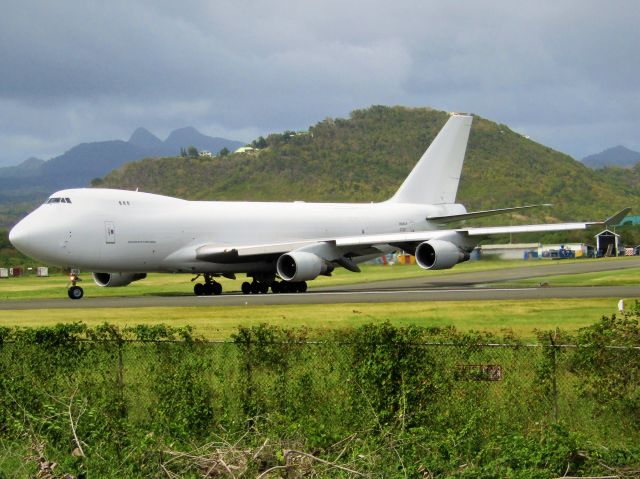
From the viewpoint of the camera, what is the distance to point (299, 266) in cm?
3850

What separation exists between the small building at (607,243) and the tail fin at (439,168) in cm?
4389

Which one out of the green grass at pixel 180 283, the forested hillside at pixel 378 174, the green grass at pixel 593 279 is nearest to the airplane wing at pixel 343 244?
the green grass at pixel 593 279

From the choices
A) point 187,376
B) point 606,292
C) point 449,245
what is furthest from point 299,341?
point 449,245

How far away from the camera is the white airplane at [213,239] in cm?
3631

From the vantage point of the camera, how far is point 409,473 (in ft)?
37.1

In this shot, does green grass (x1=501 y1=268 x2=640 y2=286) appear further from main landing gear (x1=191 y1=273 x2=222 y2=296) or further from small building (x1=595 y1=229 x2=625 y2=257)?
small building (x1=595 y1=229 x2=625 y2=257)

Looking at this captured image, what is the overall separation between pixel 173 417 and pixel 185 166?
18082 centimetres

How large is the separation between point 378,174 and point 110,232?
141692 mm

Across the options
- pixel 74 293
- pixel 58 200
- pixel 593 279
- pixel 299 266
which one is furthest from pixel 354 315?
pixel 593 279

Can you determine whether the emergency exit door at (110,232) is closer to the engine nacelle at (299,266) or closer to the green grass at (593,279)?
the engine nacelle at (299,266)

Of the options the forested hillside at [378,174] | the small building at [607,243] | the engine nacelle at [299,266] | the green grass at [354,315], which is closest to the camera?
the green grass at [354,315]

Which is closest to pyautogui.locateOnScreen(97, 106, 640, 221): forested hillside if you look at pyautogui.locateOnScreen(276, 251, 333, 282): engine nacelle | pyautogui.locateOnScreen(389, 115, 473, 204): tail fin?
pyautogui.locateOnScreen(389, 115, 473, 204): tail fin

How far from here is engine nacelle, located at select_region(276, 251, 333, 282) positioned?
38594mm

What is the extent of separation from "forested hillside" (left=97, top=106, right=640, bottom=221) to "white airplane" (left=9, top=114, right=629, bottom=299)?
9815 centimetres
